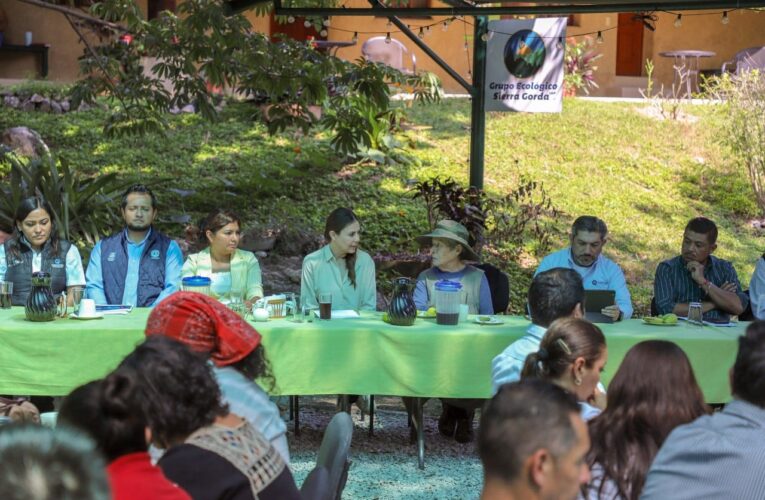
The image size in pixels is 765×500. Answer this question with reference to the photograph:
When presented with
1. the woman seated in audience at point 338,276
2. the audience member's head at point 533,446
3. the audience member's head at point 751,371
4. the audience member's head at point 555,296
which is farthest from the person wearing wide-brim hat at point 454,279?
the audience member's head at point 533,446

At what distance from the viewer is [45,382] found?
575 cm

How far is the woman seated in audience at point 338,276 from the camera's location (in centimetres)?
675

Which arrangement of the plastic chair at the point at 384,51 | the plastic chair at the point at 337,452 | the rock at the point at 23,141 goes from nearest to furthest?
1. the plastic chair at the point at 337,452
2. the rock at the point at 23,141
3. the plastic chair at the point at 384,51

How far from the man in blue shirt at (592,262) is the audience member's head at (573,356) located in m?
2.75

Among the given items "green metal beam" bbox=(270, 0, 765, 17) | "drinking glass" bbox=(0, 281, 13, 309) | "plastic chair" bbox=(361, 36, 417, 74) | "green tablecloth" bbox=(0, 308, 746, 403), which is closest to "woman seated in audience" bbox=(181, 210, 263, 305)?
"green tablecloth" bbox=(0, 308, 746, 403)

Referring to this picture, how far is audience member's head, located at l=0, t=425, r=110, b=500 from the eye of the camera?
64.1 inches

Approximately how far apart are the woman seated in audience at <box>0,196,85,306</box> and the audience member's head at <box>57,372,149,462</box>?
163 inches

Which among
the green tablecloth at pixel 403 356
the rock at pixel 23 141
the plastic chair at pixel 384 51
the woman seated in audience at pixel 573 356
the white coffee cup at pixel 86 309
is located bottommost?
the green tablecloth at pixel 403 356

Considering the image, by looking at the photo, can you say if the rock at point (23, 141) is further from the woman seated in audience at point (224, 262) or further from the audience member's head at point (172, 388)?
the audience member's head at point (172, 388)

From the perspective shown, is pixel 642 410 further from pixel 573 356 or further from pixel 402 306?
pixel 402 306

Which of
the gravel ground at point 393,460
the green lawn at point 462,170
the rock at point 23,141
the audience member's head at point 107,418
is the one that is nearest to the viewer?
the audience member's head at point 107,418

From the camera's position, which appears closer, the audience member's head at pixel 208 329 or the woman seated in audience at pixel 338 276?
the audience member's head at pixel 208 329

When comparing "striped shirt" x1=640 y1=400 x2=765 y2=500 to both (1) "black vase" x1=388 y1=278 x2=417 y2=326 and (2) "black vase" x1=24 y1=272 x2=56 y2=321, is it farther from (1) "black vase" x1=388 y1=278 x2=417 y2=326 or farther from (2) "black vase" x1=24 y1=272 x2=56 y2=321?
(2) "black vase" x1=24 y1=272 x2=56 y2=321

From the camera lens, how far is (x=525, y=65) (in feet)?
28.7
